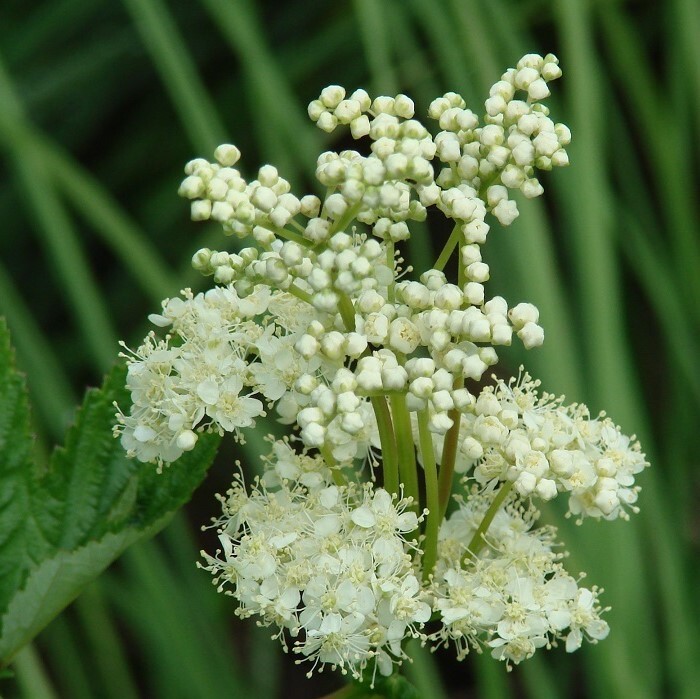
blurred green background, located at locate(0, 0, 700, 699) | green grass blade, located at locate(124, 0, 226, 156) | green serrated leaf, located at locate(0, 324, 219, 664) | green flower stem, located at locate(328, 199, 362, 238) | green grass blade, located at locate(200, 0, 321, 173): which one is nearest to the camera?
green flower stem, located at locate(328, 199, 362, 238)

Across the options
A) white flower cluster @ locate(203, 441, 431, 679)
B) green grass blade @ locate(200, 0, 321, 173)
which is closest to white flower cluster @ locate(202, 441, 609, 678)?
white flower cluster @ locate(203, 441, 431, 679)

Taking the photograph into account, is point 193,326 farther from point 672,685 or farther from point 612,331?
point 672,685

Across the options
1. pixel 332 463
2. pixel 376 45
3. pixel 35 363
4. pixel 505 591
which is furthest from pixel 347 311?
pixel 35 363

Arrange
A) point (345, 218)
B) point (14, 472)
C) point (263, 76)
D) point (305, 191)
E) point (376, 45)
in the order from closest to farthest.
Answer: point (345, 218)
point (14, 472)
point (376, 45)
point (263, 76)
point (305, 191)

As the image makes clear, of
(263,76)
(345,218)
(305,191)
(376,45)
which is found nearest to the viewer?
(345,218)

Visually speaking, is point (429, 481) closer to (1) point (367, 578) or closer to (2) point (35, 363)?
(1) point (367, 578)

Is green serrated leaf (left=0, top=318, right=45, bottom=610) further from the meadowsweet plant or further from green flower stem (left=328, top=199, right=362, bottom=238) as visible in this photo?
green flower stem (left=328, top=199, right=362, bottom=238)

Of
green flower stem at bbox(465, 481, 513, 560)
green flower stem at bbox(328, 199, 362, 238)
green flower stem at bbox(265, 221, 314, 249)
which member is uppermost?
green flower stem at bbox(265, 221, 314, 249)

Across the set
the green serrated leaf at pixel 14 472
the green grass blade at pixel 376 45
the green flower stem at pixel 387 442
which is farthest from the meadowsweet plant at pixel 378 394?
the green grass blade at pixel 376 45
